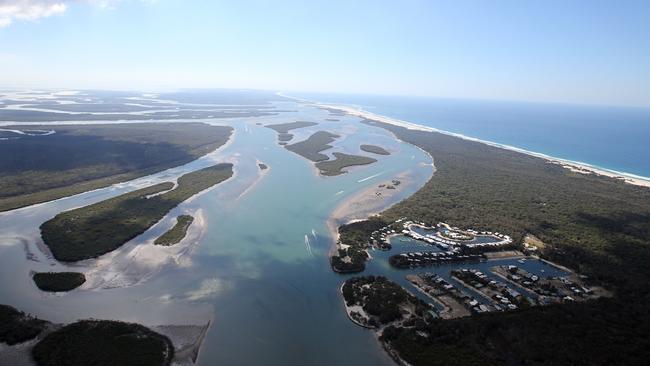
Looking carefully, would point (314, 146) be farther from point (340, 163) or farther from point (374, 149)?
point (340, 163)

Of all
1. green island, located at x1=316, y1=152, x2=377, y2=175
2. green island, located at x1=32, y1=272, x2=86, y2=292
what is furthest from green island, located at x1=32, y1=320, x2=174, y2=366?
green island, located at x1=316, y1=152, x2=377, y2=175

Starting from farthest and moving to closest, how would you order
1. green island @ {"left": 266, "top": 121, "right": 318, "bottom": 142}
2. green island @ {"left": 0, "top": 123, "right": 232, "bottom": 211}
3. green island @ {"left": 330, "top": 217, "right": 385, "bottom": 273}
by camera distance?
green island @ {"left": 266, "top": 121, "right": 318, "bottom": 142} < green island @ {"left": 0, "top": 123, "right": 232, "bottom": 211} < green island @ {"left": 330, "top": 217, "right": 385, "bottom": 273}

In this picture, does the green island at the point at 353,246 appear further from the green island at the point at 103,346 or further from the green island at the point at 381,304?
the green island at the point at 103,346

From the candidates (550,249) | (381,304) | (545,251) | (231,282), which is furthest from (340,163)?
(381,304)

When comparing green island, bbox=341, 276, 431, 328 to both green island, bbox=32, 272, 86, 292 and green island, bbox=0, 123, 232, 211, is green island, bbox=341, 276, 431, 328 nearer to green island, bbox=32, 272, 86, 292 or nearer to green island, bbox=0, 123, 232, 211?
green island, bbox=32, 272, 86, 292

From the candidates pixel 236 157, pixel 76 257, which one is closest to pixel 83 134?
pixel 236 157
